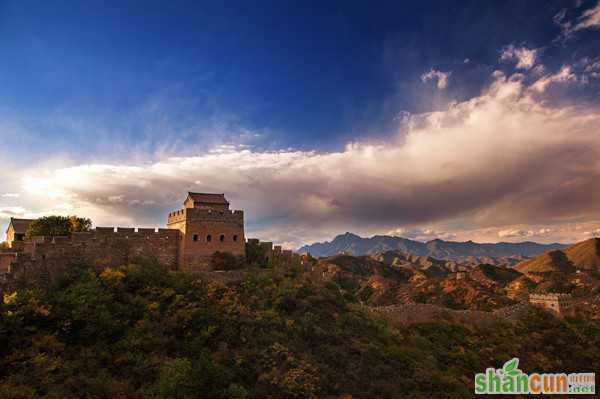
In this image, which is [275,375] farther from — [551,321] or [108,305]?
[551,321]

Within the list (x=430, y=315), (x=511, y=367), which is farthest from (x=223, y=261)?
(x=511, y=367)

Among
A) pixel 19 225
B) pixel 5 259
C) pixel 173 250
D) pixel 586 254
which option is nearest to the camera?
pixel 5 259

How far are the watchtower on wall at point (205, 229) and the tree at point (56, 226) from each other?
5.66 metres

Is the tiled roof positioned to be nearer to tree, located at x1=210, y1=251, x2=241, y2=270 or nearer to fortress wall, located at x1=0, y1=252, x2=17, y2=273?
tree, located at x1=210, y1=251, x2=241, y2=270

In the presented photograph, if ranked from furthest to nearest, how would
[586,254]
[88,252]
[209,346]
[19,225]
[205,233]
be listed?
1. [586,254]
2. [19,225]
3. [205,233]
4. [88,252]
5. [209,346]

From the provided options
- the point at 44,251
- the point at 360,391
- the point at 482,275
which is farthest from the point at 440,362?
the point at 482,275

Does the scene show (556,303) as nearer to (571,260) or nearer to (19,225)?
(19,225)

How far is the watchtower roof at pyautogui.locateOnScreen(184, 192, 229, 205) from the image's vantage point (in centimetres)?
2402

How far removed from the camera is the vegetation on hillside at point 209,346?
10.9 metres

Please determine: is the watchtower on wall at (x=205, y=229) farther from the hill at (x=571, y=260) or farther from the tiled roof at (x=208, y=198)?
the hill at (x=571, y=260)

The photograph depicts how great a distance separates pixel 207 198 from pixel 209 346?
12562mm

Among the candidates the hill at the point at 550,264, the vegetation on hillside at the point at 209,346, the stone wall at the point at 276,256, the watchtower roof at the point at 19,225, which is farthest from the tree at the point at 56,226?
the hill at the point at 550,264

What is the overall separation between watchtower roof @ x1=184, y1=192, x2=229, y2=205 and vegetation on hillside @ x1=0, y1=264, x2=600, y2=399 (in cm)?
601

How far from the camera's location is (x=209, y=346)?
1409cm
